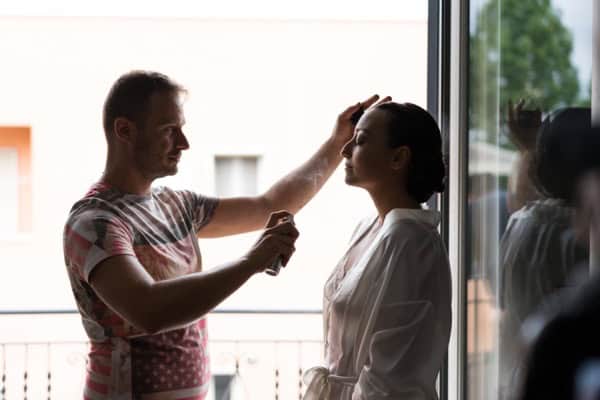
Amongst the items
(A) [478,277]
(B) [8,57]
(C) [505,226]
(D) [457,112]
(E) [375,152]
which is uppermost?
(B) [8,57]

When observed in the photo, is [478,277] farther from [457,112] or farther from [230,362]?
[230,362]

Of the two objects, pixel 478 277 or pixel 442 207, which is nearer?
pixel 478 277

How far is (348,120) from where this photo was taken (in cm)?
157

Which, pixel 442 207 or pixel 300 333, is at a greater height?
pixel 442 207

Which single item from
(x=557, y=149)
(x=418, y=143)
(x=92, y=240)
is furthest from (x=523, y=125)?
(x=92, y=240)

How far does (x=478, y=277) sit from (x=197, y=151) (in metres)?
2.89

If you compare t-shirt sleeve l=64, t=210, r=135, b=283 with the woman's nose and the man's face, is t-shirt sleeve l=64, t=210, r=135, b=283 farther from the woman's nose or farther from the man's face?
the woman's nose

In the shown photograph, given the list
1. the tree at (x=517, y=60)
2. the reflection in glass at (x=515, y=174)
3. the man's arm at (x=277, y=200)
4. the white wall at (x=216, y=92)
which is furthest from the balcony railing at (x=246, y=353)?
the tree at (x=517, y=60)

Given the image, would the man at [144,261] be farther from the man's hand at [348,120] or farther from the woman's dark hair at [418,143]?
the woman's dark hair at [418,143]

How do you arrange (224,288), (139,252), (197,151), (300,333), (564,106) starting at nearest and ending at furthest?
1. (564,106)
2. (224,288)
3. (139,252)
4. (197,151)
5. (300,333)

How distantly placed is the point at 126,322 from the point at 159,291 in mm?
157

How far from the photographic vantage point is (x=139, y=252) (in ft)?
4.57

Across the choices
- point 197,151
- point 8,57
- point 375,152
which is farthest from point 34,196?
point 375,152

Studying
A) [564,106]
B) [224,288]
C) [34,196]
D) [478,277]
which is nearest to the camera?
[564,106]
